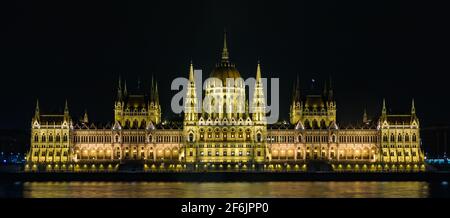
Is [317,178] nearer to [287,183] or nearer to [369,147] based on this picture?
[287,183]

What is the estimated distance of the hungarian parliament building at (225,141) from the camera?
518ft

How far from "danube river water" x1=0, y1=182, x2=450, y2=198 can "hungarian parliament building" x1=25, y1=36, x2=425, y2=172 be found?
85.3 ft

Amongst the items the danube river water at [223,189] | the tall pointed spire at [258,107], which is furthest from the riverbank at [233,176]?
the tall pointed spire at [258,107]

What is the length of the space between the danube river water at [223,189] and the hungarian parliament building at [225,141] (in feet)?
85.3

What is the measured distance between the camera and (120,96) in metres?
169

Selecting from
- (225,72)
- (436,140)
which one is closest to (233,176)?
(225,72)

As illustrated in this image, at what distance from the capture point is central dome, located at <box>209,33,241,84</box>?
168375 mm

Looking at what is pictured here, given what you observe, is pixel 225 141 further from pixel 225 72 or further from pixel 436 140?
pixel 436 140

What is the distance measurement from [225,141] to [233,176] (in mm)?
20250

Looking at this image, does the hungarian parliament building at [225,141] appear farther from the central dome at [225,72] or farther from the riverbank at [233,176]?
the riverbank at [233,176]

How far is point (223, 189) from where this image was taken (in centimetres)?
11688

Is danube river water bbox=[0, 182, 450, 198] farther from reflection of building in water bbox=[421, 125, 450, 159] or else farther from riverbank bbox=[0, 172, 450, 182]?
reflection of building in water bbox=[421, 125, 450, 159]
